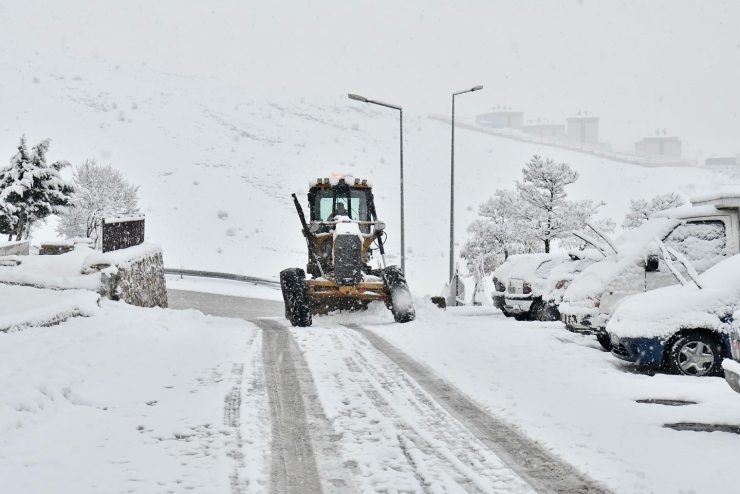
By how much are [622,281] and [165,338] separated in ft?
23.5

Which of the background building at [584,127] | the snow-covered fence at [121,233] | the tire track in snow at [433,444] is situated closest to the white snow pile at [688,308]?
the tire track in snow at [433,444]

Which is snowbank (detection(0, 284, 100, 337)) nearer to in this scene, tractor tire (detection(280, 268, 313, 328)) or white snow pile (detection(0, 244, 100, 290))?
white snow pile (detection(0, 244, 100, 290))

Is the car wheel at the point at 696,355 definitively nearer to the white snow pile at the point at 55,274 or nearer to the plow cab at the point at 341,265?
the plow cab at the point at 341,265

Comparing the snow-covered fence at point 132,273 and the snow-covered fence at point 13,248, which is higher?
the snow-covered fence at point 13,248

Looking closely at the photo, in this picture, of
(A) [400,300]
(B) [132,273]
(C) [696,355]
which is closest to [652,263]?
(C) [696,355]

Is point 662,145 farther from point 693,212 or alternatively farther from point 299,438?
point 299,438

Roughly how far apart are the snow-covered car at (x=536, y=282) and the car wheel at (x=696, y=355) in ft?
20.8

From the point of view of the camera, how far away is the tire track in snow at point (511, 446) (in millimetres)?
4852

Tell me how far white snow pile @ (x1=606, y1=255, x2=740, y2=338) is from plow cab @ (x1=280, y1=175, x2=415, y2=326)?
5684mm

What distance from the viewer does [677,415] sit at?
22.7 ft

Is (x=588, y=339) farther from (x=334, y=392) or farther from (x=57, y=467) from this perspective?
(x=57, y=467)

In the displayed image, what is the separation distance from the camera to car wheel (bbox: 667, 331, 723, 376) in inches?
351

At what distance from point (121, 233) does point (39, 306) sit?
175 inches

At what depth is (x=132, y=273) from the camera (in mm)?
15305
